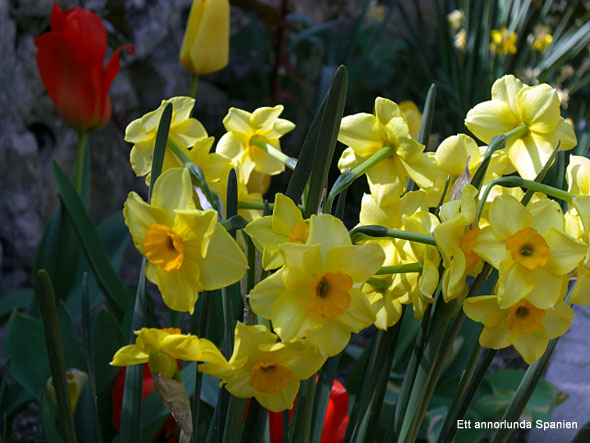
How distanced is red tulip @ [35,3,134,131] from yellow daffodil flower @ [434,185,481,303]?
2.27ft

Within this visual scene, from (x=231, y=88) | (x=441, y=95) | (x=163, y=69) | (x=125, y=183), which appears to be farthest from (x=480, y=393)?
(x=441, y=95)

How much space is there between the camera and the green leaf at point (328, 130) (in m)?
0.34

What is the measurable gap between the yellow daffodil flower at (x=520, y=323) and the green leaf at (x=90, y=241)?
2.21 feet

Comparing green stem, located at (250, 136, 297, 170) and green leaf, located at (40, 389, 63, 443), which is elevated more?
green stem, located at (250, 136, 297, 170)

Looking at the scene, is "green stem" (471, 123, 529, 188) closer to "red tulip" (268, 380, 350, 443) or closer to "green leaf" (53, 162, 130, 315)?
"red tulip" (268, 380, 350, 443)

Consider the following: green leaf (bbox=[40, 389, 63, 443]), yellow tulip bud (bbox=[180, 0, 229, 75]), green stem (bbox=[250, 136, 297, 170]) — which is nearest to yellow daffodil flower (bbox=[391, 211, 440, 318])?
green stem (bbox=[250, 136, 297, 170])

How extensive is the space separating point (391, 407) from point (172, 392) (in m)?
0.54

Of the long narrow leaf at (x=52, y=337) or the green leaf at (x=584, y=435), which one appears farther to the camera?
the green leaf at (x=584, y=435)

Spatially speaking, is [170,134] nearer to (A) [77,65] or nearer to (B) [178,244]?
(B) [178,244]

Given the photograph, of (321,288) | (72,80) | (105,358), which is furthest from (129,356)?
(72,80)

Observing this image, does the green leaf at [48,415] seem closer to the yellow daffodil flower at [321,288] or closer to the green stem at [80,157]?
the yellow daffodil flower at [321,288]

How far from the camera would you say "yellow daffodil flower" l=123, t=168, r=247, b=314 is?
321 millimetres

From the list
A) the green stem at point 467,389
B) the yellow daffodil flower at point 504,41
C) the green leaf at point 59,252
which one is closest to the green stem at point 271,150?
the green stem at point 467,389

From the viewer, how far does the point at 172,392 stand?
35cm
